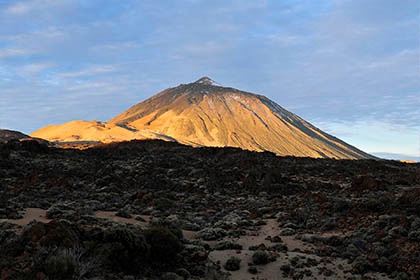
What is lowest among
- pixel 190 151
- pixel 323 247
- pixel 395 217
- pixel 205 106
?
pixel 323 247

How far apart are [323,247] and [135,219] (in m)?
9.77

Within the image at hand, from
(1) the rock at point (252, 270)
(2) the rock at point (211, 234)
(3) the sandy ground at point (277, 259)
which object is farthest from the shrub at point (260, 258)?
(2) the rock at point (211, 234)

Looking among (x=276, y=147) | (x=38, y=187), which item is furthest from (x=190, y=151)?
(x=276, y=147)

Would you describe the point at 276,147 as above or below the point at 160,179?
above

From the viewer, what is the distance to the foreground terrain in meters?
10.5

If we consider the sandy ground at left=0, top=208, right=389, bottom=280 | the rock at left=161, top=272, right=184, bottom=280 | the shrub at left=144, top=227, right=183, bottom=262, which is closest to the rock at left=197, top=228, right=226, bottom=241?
the sandy ground at left=0, top=208, right=389, bottom=280

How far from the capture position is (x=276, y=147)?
12600cm

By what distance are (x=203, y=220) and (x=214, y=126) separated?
11836 cm

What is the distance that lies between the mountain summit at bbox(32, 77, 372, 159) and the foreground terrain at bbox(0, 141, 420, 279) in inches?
2850

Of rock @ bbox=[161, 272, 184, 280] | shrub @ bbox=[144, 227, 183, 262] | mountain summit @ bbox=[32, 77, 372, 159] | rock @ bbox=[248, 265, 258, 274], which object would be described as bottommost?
rock @ bbox=[248, 265, 258, 274]

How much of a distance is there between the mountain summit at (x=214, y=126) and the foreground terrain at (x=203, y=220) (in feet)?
238

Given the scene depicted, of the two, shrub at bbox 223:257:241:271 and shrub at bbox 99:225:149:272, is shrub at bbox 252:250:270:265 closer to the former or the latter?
shrub at bbox 223:257:241:271

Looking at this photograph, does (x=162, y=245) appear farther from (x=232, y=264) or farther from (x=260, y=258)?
(x=260, y=258)

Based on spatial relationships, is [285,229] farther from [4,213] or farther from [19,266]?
[4,213]
